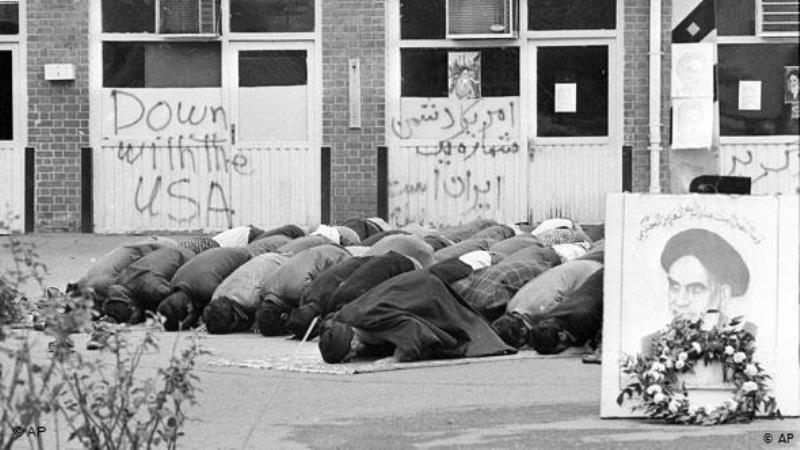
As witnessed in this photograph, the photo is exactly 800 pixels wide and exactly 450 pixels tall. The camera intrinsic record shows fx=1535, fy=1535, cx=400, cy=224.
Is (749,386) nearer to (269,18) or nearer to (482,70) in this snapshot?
(482,70)

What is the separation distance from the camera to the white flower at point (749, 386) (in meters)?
8.23

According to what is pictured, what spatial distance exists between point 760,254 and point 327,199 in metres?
11.9

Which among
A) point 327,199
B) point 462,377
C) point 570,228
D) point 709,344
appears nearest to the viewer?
point 709,344

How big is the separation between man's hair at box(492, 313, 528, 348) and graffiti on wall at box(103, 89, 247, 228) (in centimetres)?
903

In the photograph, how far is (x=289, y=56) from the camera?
2009 cm

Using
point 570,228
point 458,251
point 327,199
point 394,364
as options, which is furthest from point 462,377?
point 327,199

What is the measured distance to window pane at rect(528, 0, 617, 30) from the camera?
1988 centimetres

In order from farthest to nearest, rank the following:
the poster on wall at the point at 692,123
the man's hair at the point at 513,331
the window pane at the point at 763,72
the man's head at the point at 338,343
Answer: the window pane at the point at 763,72, the man's hair at the point at 513,331, the man's head at the point at 338,343, the poster on wall at the point at 692,123

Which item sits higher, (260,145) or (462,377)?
(260,145)

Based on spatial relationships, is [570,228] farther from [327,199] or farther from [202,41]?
[202,41]

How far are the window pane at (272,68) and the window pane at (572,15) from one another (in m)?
3.06

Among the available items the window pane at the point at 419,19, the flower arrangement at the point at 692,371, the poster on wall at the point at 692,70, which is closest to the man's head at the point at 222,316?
the poster on wall at the point at 692,70

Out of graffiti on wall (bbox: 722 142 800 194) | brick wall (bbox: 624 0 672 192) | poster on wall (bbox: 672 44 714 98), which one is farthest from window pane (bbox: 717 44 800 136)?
poster on wall (bbox: 672 44 714 98)

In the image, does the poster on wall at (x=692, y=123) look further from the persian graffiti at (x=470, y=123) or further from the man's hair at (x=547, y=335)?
the persian graffiti at (x=470, y=123)
